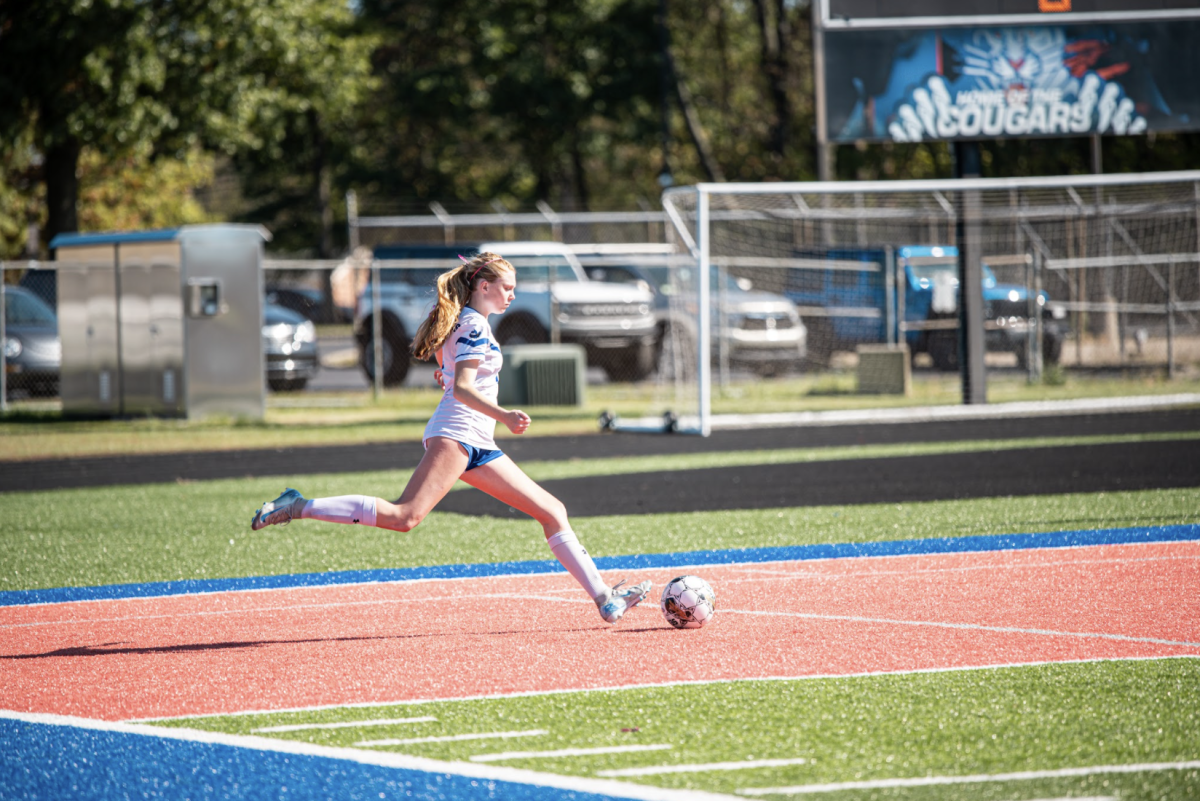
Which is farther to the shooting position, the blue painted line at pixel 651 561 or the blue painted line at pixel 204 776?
the blue painted line at pixel 651 561

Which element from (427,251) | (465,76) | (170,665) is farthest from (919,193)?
(465,76)

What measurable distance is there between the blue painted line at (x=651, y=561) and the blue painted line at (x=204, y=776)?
341 centimetres

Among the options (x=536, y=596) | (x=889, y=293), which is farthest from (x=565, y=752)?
(x=889, y=293)

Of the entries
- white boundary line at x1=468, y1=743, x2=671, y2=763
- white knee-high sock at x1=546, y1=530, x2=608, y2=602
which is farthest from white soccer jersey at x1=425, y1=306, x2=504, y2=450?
white boundary line at x1=468, y1=743, x2=671, y2=763

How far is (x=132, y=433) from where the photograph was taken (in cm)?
1934

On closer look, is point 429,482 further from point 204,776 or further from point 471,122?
point 471,122

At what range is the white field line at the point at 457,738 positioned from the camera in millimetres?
4914

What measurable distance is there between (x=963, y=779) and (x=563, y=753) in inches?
52.6

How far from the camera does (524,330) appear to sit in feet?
80.3

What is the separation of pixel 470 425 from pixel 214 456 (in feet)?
35.6

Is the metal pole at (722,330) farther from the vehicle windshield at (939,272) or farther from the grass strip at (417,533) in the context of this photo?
the grass strip at (417,533)

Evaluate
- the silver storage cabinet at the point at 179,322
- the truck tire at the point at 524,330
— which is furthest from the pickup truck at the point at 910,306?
the silver storage cabinet at the point at 179,322

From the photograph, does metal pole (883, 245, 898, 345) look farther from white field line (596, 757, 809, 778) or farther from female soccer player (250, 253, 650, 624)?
white field line (596, 757, 809, 778)

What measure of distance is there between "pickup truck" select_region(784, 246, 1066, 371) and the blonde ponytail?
1852 centimetres
